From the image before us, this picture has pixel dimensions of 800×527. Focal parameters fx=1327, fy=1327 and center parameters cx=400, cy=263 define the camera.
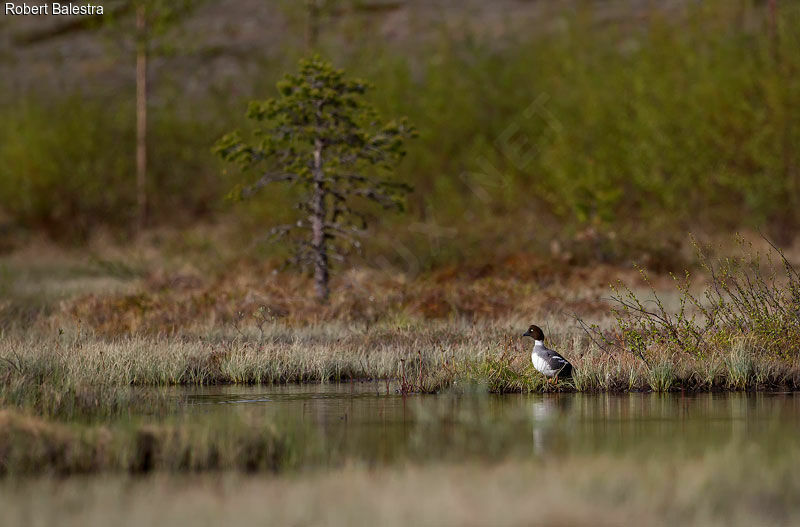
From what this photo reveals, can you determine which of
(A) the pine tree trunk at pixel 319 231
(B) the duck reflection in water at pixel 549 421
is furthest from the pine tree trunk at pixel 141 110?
(B) the duck reflection in water at pixel 549 421

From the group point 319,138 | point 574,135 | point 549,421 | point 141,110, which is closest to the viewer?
point 549,421

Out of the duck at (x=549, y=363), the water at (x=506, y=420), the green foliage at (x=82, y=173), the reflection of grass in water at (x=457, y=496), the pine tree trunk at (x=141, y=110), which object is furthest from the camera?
the green foliage at (x=82, y=173)

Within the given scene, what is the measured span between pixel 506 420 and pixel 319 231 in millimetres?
11431

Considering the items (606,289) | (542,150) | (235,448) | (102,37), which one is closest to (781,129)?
(542,150)

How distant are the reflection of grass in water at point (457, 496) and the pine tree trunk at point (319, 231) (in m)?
13.6

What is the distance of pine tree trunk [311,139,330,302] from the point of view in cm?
2338

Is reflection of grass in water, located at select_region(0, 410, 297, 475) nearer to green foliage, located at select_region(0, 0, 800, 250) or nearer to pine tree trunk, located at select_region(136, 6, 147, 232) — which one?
green foliage, located at select_region(0, 0, 800, 250)

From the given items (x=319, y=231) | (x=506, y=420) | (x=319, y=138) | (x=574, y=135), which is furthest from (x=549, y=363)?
(x=574, y=135)

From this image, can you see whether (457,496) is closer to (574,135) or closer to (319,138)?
(319,138)

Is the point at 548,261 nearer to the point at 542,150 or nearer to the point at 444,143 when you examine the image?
the point at 542,150

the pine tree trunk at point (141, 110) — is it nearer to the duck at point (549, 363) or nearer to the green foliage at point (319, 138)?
the green foliage at point (319, 138)

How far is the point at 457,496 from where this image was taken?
8828mm

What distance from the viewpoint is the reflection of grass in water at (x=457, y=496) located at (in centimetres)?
822

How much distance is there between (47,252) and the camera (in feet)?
152
